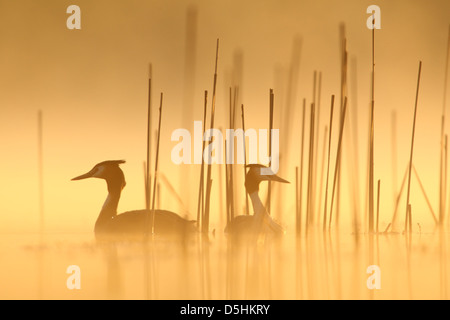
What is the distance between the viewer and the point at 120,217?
3668 mm

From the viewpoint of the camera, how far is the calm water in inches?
88.4

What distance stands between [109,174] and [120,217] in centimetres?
43

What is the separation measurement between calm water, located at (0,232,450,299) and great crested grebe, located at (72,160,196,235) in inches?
3.6

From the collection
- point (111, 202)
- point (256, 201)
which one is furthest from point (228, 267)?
point (111, 202)

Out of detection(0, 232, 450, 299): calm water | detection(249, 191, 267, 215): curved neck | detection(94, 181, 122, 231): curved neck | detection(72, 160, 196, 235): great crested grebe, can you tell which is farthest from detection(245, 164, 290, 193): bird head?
detection(94, 181, 122, 231): curved neck

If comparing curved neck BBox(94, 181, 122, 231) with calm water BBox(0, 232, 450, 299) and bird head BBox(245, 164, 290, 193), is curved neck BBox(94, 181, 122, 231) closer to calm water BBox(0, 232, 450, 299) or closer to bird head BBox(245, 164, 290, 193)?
calm water BBox(0, 232, 450, 299)

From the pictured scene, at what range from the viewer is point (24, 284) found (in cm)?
241

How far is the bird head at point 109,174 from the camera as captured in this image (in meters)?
4.03

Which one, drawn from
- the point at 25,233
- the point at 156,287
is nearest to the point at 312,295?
the point at 156,287

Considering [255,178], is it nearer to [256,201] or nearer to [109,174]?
[256,201]

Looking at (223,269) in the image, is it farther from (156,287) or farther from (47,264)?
(47,264)

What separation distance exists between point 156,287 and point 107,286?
154 mm

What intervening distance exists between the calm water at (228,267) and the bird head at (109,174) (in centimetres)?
47

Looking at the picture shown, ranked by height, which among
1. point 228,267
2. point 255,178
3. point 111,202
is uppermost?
point 255,178
